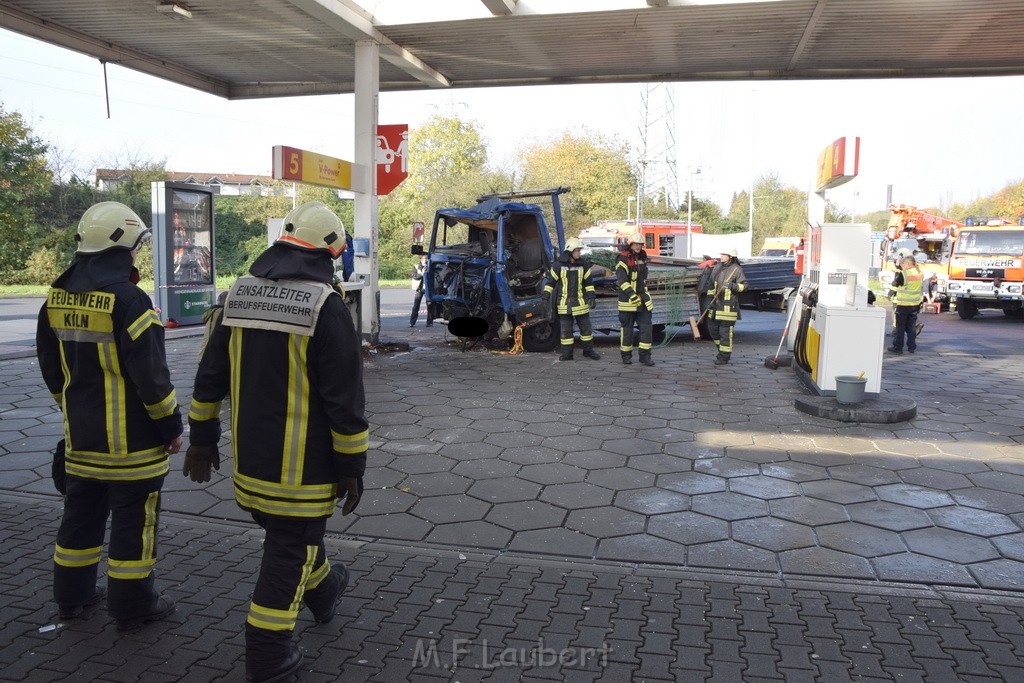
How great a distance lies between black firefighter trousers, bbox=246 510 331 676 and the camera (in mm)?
3035

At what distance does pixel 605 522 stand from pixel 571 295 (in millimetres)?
6757

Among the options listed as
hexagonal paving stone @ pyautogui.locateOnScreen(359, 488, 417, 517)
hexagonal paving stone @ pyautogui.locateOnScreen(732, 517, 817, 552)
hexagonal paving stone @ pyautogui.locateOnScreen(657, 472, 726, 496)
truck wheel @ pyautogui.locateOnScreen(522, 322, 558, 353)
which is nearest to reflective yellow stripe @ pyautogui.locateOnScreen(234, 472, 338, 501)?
hexagonal paving stone @ pyautogui.locateOnScreen(359, 488, 417, 517)

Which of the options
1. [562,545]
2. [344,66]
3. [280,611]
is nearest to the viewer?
[280,611]

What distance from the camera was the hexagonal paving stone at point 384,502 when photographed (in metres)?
5.13

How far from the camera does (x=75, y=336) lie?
3461mm

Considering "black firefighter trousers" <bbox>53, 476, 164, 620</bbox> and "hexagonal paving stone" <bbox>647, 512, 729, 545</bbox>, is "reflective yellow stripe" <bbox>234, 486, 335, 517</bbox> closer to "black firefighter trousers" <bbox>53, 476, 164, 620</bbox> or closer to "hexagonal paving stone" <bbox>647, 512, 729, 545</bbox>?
"black firefighter trousers" <bbox>53, 476, 164, 620</bbox>

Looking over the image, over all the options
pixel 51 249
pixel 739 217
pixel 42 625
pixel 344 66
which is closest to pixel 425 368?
pixel 344 66

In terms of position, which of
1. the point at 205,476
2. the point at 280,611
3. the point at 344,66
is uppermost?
the point at 344,66

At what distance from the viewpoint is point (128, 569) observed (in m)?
3.48

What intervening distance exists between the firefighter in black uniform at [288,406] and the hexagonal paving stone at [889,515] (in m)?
3.48

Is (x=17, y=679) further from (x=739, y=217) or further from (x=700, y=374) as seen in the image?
(x=739, y=217)

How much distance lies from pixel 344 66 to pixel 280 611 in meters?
12.2

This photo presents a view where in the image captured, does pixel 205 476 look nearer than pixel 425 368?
Yes

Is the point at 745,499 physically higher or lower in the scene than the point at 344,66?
lower
